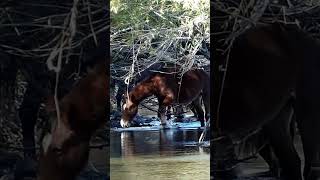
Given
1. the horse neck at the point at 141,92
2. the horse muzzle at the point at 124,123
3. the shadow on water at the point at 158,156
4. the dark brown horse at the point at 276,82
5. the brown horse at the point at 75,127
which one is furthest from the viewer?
the horse neck at the point at 141,92

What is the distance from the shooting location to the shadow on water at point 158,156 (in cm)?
350

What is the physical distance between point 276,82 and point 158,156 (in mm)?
1174

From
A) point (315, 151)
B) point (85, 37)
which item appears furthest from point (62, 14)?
point (315, 151)

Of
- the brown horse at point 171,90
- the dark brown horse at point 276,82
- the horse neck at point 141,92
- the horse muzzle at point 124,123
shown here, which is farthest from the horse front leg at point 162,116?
the dark brown horse at point 276,82

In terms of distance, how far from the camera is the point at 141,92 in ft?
12.7

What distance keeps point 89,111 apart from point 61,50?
416 mm

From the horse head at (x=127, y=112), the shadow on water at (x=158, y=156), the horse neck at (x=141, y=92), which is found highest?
the horse neck at (x=141, y=92)

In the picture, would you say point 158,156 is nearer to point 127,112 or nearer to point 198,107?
point 127,112

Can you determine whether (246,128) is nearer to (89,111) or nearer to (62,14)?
(89,111)

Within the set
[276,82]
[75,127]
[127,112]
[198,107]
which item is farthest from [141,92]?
[276,82]

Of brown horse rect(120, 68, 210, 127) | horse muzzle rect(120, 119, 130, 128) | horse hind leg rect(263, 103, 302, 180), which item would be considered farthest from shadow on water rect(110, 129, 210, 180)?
horse hind leg rect(263, 103, 302, 180)

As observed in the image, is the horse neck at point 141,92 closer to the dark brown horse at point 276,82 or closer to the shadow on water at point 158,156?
the shadow on water at point 158,156

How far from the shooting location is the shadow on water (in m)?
3.50

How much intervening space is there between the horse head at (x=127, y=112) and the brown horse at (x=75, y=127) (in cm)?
80
